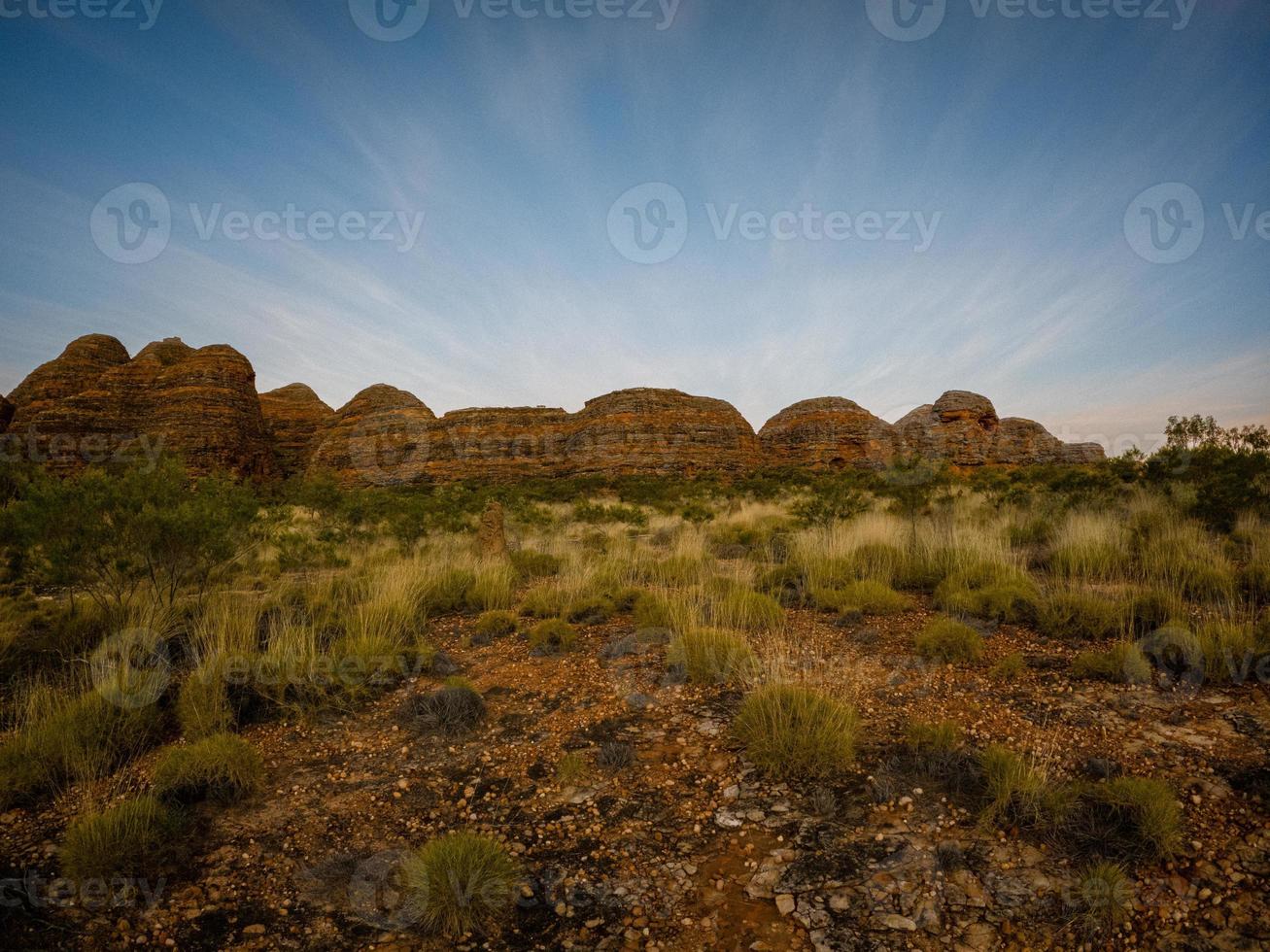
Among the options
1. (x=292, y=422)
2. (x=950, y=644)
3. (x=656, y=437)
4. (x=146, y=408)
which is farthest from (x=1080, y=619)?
(x=292, y=422)

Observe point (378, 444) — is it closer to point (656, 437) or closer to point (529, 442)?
point (529, 442)

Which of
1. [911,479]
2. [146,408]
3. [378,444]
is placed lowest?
[911,479]

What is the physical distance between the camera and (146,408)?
40.8 meters

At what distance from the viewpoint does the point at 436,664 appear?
573cm

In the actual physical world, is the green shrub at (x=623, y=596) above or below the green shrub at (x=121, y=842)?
above

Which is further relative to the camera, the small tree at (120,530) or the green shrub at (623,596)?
the green shrub at (623,596)

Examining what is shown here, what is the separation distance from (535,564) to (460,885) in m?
7.72

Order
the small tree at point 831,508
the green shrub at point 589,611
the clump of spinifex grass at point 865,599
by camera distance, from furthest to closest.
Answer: the small tree at point 831,508
the green shrub at point 589,611
the clump of spinifex grass at point 865,599

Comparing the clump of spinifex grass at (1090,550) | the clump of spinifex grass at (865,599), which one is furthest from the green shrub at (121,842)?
the clump of spinifex grass at (1090,550)

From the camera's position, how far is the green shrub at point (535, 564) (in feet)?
32.7

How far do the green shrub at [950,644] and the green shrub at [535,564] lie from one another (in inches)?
244

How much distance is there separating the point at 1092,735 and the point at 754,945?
2.93 m

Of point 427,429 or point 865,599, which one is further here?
point 427,429

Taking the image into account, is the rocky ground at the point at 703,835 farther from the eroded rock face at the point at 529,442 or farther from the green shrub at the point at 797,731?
the eroded rock face at the point at 529,442
